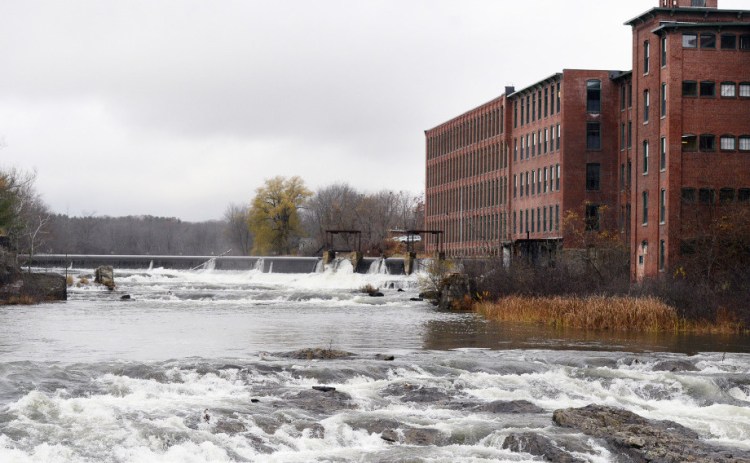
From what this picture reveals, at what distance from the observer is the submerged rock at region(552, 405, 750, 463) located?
63.3ft

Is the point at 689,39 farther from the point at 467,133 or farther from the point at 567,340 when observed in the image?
the point at 467,133

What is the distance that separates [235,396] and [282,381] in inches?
99.7

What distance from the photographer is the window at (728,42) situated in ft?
208

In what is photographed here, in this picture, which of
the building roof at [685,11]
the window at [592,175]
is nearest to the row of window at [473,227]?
the window at [592,175]

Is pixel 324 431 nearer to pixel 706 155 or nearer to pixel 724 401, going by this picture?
pixel 724 401

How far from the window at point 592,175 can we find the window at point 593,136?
154 cm

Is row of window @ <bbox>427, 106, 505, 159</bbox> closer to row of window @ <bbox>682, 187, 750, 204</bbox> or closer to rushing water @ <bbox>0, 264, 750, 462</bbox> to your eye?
row of window @ <bbox>682, 187, 750, 204</bbox>

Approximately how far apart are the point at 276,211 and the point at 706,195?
95813mm

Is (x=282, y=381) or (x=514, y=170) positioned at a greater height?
(x=514, y=170)

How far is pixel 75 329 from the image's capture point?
44.1 metres

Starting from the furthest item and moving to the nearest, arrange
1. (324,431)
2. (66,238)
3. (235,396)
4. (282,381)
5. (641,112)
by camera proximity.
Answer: (66,238), (641,112), (282,381), (235,396), (324,431)

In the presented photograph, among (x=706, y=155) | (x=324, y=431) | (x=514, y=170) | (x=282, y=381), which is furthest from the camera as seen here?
(x=514, y=170)

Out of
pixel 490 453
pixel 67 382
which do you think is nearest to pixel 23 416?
pixel 67 382

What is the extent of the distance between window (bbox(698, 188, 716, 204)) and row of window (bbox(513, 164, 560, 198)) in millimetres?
30651
